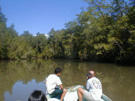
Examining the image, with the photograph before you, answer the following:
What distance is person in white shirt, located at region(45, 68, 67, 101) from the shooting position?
13.6 ft

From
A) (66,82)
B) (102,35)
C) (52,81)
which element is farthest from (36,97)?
(102,35)

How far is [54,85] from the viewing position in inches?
166

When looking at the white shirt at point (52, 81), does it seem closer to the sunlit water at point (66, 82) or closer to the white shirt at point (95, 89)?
the white shirt at point (95, 89)

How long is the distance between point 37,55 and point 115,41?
1444 inches

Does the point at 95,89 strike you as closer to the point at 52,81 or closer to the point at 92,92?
the point at 92,92

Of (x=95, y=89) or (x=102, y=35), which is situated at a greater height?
(x=102, y=35)

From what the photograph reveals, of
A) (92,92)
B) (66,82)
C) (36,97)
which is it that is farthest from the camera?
(66,82)

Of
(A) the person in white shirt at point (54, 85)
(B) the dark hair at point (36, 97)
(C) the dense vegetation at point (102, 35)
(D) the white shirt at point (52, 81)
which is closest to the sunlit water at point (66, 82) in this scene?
(A) the person in white shirt at point (54, 85)

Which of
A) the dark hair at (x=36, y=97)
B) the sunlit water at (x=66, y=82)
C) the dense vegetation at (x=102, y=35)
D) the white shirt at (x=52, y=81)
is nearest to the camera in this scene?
the dark hair at (x=36, y=97)

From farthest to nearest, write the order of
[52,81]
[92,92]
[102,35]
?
1. [102,35]
2. [52,81]
3. [92,92]

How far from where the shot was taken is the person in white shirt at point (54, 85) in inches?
164

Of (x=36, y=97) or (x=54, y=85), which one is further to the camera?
(x=54, y=85)

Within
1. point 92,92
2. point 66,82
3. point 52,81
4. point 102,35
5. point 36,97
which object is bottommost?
point 66,82

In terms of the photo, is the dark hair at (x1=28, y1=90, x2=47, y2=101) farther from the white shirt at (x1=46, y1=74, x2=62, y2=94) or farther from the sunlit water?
the sunlit water
